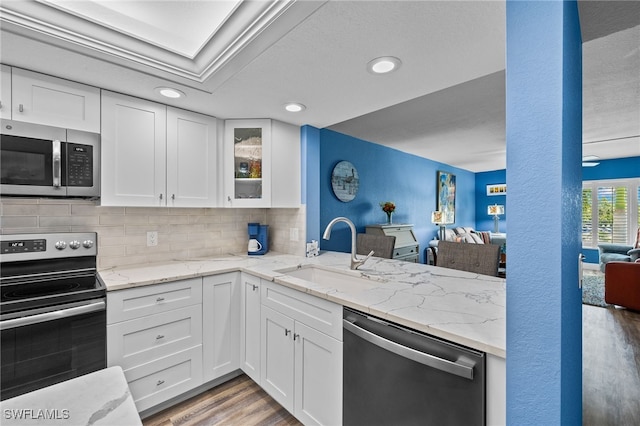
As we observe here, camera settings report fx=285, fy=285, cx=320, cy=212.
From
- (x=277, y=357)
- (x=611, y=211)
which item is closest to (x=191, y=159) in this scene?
(x=277, y=357)

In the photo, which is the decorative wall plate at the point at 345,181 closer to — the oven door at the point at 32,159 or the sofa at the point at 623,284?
the oven door at the point at 32,159

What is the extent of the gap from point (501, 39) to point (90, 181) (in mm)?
2511

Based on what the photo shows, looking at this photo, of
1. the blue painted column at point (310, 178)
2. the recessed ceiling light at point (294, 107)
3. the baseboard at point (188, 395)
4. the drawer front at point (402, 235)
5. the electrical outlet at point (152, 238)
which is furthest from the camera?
the drawer front at point (402, 235)

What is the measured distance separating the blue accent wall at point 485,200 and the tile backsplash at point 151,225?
6993mm

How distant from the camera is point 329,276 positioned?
7.48 feet

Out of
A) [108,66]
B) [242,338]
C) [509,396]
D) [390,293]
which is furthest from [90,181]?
[509,396]

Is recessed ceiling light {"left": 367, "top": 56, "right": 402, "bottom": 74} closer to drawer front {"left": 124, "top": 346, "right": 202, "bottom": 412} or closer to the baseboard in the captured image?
drawer front {"left": 124, "top": 346, "right": 202, "bottom": 412}

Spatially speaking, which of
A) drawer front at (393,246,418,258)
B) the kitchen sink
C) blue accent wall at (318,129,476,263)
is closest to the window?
blue accent wall at (318,129,476,263)

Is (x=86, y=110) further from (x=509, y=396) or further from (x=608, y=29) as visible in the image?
(x=608, y=29)

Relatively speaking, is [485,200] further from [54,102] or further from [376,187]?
[54,102]

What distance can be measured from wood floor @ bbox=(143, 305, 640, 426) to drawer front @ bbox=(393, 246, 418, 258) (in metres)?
2.16

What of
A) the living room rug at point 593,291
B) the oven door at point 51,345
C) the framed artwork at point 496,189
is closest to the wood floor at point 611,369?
the living room rug at point 593,291

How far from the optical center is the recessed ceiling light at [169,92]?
6.45 ft

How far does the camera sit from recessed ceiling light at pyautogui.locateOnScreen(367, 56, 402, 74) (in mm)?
1588
